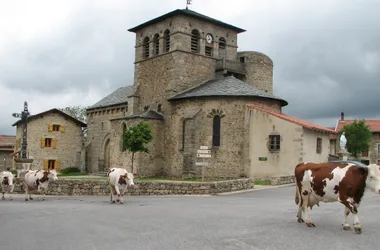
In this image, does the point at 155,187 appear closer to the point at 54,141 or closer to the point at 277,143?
the point at 277,143

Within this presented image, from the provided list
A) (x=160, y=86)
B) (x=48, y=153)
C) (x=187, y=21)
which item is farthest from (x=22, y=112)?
(x=48, y=153)

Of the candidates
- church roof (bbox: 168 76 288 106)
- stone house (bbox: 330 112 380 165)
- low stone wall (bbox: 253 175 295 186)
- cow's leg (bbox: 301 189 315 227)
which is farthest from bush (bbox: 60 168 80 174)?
cow's leg (bbox: 301 189 315 227)

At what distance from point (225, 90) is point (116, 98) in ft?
58.9

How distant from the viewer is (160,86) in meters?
36.7

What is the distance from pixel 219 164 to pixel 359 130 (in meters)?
32.6

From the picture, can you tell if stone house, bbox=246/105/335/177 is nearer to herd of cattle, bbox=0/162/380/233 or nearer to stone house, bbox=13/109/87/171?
herd of cattle, bbox=0/162/380/233

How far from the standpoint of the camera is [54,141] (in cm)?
4606

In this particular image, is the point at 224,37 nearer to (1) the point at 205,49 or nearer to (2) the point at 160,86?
(1) the point at 205,49

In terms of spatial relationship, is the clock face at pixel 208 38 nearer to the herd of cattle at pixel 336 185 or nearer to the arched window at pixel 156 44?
the arched window at pixel 156 44

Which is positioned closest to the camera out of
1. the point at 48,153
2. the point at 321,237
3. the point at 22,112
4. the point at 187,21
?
the point at 321,237

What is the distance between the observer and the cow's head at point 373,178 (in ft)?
28.8

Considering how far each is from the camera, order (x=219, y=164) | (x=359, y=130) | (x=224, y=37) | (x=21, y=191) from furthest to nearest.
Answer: (x=359, y=130)
(x=224, y=37)
(x=219, y=164)
(x=21, y=191)

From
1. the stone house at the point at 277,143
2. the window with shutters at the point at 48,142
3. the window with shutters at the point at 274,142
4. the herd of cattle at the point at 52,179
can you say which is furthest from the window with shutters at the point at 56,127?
the herd of cattle at the point at 52,179

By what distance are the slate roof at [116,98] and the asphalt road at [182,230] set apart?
1239 inches
